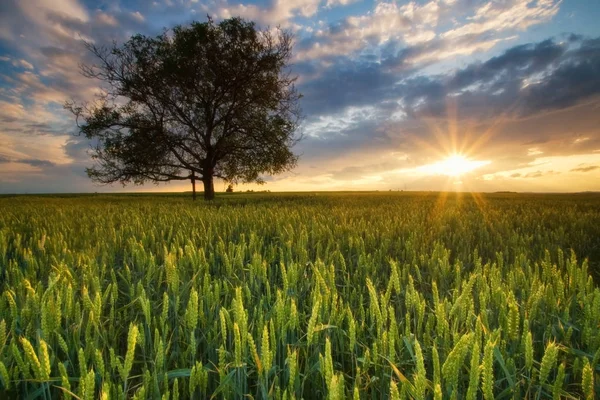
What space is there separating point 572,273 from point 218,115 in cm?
2403

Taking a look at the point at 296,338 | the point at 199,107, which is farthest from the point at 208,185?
the point at 296,338

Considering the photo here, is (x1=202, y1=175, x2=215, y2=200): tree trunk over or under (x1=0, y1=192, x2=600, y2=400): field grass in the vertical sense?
over

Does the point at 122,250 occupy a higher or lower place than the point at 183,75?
lower

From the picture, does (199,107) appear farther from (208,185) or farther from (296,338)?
(296,338)

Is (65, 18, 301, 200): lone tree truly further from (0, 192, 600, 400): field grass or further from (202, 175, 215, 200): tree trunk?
(0, 192, 600, 400): field grass

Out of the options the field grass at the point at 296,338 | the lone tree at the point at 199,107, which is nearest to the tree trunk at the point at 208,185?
the lone tree at the point at 199,107

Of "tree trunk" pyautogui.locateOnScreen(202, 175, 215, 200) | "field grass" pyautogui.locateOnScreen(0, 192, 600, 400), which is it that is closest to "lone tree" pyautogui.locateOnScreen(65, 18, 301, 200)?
"tree trunk" pyautogui.locateOnScreen(202, 175, 215, 200)

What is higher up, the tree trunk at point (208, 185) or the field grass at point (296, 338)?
the tree trunk at point (208, 185)

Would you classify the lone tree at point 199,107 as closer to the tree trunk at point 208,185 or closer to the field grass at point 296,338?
the tree trunk at point 208,185

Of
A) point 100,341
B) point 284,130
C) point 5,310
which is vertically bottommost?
point 100,341

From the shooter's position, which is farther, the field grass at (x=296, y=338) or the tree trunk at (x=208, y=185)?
the tree trunk at (x=208, y=185)

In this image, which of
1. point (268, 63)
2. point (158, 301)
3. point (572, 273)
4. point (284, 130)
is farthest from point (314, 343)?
point (268, 63)

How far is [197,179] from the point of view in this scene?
24.6 m

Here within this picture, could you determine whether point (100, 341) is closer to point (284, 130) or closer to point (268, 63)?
point (284, 130)
